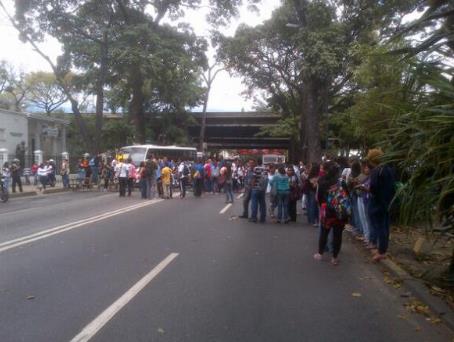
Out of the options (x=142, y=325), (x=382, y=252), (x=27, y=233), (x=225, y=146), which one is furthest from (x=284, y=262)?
(x=225, y=146)

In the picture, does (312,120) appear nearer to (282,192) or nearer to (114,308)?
(282,192)

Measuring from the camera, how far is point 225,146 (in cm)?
8406

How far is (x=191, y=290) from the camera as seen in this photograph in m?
6.74

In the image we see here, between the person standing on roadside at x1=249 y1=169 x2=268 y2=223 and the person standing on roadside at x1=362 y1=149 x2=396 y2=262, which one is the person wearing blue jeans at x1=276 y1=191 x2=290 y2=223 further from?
the person standing on roadside at x1=362 y1=149 x2=396 y2=262

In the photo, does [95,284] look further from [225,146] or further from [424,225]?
[225,146]

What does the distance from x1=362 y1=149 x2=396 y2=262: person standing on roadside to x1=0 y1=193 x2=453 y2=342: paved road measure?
0.47 meters

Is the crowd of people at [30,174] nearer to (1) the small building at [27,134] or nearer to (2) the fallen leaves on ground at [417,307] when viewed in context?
(1) the small building at [27,134]

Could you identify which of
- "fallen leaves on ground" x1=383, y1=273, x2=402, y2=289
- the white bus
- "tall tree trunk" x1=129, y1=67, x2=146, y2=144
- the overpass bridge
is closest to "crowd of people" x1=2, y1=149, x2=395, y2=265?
"fallen leaves on ground" x1=383, y1=273, x2=402, y2=289

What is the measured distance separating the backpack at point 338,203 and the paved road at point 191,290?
838 millimetres

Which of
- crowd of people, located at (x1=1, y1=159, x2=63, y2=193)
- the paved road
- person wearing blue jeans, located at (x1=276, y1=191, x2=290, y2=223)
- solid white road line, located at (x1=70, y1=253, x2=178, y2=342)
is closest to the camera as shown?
solid white road line, located at (x1=70, y1=253, x2=178, y2=342)

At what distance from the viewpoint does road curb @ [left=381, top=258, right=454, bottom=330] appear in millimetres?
5730

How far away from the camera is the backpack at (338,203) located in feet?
27.1

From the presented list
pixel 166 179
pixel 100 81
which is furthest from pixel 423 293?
pixel 100 81

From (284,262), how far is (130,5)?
27.5m
